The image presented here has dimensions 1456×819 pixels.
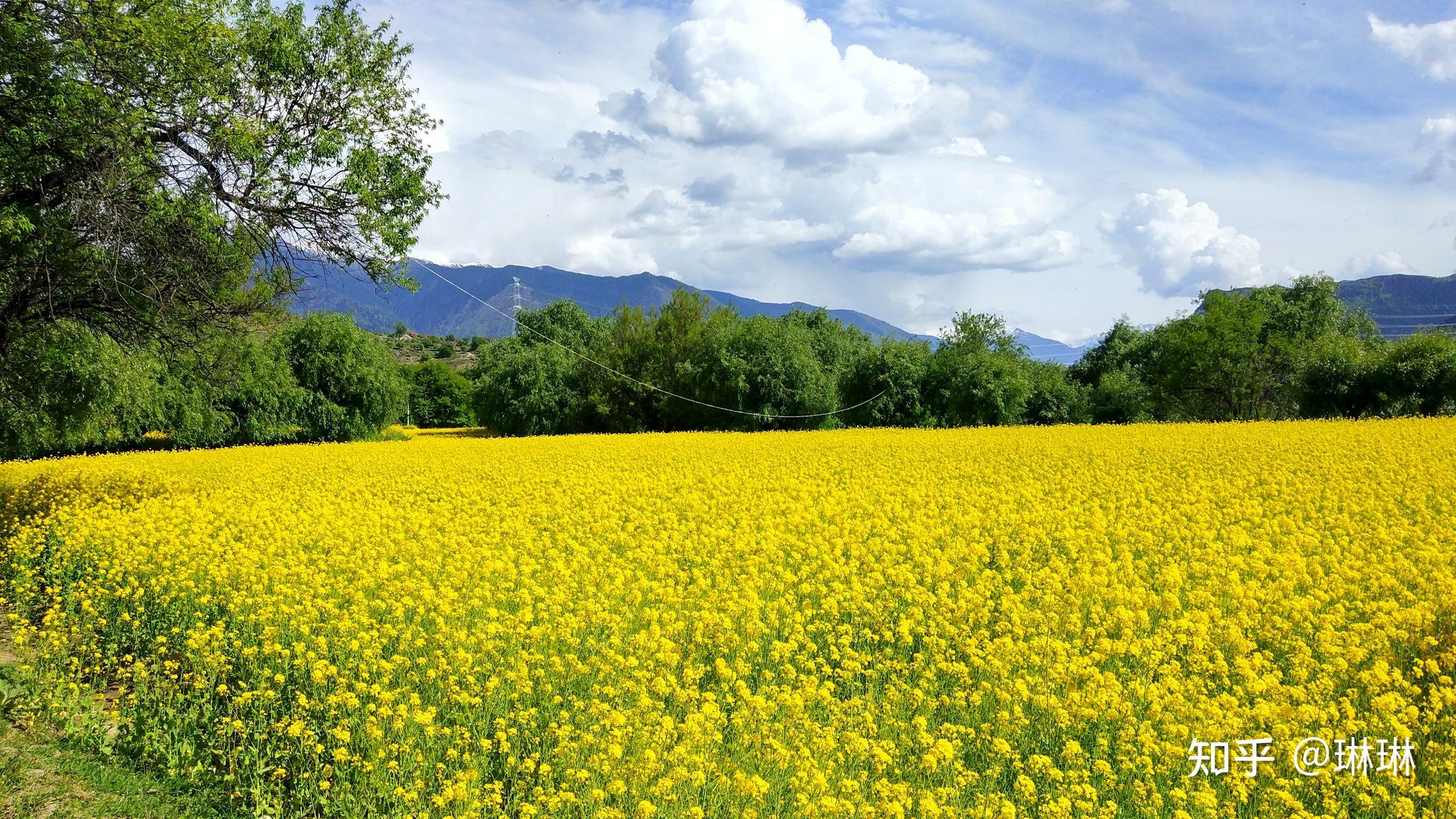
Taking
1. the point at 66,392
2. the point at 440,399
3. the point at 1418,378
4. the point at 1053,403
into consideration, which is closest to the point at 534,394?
the point at 1053,403

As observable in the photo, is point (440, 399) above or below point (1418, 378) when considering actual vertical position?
above

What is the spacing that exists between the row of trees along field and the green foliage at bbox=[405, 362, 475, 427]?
34.8 metres

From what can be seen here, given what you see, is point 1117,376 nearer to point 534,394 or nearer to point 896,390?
point 896,390

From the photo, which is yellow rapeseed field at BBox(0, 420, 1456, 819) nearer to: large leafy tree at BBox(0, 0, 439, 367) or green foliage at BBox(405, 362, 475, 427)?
large leafy tree at BBox(0, 0, 439, 367)

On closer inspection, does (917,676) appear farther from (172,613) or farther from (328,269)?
(328,269)

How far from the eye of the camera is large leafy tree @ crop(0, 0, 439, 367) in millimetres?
10484

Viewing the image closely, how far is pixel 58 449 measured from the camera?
38.0 m

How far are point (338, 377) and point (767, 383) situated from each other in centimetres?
2509

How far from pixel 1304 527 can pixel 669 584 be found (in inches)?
333

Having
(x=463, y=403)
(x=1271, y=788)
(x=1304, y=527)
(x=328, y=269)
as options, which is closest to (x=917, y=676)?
(x=1271, y=788)

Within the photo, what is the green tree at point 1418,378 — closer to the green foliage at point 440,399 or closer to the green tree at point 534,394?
the green tree at point 534,394

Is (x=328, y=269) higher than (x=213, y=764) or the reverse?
higher

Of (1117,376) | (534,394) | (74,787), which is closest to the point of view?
(74,787)

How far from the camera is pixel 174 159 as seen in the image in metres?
11.9
